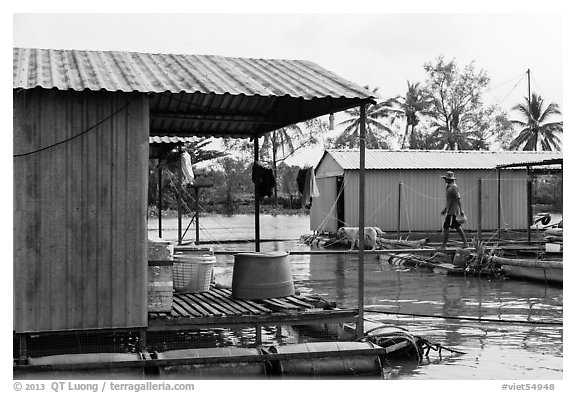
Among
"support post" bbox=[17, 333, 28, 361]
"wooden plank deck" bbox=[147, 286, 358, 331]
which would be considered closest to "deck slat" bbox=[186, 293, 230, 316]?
"wooden plank deck" bbox=[147, 286, 358, 331]

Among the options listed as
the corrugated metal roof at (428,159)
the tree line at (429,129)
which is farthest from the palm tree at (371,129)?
the corrugated metal roof at (428,159)

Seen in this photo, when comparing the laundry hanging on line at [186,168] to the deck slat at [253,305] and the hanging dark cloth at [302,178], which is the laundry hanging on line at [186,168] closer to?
the hanging dark cloth at [302,178]

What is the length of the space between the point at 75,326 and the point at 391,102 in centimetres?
4316

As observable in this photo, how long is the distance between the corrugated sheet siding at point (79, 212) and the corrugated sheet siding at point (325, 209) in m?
19.9

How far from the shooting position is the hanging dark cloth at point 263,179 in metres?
11.8

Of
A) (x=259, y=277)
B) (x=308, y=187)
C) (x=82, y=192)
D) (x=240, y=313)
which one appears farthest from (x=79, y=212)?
(x=308, y=187)

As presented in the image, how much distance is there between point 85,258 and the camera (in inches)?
316

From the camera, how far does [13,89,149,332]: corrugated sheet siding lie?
7.86 m

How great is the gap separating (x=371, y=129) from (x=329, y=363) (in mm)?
43156

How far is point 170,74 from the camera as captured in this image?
347 inches

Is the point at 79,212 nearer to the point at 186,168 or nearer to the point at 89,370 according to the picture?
the point at 89,370

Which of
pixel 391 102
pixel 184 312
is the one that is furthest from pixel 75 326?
pixel 391 102

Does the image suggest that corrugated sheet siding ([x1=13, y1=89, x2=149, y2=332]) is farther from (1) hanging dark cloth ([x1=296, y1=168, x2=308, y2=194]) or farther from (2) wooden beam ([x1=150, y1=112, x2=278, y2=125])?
(1) hanging dark cloth ([x1=296, y1=168, x2=308, y2=194])

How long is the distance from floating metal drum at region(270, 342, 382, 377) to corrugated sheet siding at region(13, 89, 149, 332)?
1.62 meters
